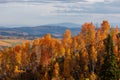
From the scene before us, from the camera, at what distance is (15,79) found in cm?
18825

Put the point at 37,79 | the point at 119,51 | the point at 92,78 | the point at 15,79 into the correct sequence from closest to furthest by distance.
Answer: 1. the point at 92,78
2. the point at 119,51
3. the point at 37,79
4. the point at 15,79

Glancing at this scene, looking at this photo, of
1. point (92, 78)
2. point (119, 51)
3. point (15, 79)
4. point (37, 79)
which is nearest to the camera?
point (92, 78)

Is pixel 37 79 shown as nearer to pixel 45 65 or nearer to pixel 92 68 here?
pixel 45 65

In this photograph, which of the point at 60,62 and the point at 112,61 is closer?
the point at 112,61

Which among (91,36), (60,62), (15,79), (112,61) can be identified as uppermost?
(112,61)

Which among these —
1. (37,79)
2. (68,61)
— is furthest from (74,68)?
(37,79)

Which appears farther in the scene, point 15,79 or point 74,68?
point 15,79

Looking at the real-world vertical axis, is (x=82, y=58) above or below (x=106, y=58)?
below

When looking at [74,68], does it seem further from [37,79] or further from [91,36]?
[91,36]

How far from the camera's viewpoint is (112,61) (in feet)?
223

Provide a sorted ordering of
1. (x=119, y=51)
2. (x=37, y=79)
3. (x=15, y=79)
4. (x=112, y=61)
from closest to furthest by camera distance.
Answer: (x=112, y=61) → (x=119, y=51) → (x=37, y=79) → (x=15, y=79)

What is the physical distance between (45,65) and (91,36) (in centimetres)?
3529

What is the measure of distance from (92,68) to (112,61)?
93.9 m

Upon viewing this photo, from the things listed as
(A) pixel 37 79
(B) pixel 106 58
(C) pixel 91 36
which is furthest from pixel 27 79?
(B) pixel 106 58
